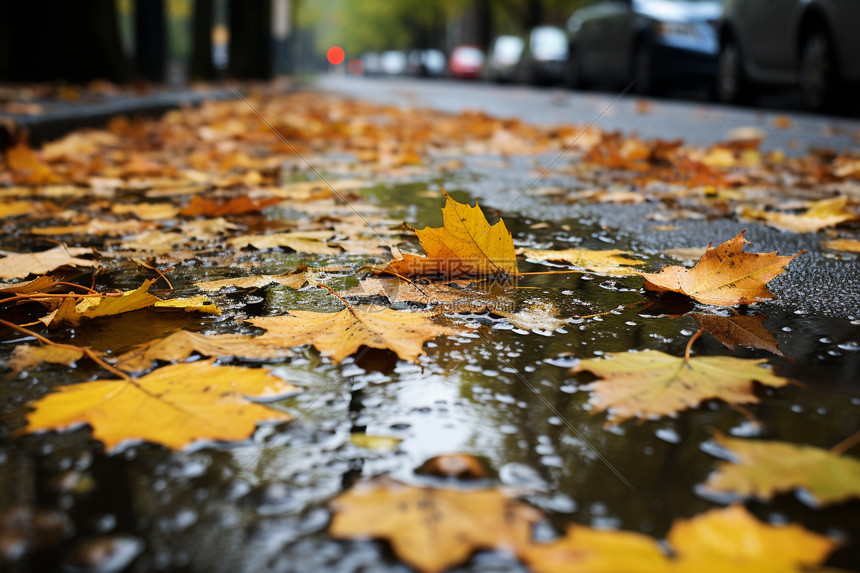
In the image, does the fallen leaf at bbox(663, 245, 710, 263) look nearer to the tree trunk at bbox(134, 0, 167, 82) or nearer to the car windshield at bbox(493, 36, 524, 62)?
the tree trunk at bbox(134, 0, 167, 82)

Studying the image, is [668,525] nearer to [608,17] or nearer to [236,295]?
[236,295]

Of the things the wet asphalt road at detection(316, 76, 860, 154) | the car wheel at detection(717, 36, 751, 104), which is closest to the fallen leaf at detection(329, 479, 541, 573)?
the wet asphalt road at detection(316, 76, 860, 154)

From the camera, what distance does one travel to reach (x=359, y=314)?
53.4 inches

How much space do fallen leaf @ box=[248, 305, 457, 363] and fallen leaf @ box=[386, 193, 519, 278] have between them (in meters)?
0.23

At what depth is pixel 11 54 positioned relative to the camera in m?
7.94

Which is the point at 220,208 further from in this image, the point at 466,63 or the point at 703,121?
the point at 466,63

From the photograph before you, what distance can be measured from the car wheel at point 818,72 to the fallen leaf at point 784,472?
644 cm

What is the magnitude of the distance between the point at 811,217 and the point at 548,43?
1763 cm

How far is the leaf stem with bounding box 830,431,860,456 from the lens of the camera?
3.01 ft

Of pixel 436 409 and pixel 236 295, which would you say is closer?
pixel 436 409

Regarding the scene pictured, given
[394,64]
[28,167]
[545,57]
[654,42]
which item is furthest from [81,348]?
[394,64]

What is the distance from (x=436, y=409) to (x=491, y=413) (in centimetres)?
7

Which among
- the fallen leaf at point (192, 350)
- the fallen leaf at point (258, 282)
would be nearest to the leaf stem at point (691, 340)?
the fallen leaf at point (192, 350)

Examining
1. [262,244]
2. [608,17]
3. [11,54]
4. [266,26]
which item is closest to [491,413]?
[262,244]
